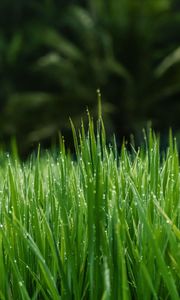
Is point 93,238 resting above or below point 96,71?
below

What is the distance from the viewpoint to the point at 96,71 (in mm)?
10578

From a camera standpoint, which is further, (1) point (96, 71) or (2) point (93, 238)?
(1) point (96, 71)

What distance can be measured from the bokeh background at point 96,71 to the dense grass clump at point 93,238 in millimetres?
8817

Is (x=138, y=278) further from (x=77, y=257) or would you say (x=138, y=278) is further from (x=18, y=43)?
(x=18, y=43)

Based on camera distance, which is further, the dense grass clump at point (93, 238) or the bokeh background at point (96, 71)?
the bokeh background at point (96, 71)

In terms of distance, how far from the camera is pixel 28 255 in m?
0.99

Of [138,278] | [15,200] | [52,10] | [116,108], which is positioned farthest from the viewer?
[52,10]

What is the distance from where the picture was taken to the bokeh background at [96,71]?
33.8 feet

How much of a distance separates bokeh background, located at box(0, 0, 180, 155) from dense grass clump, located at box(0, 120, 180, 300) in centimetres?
882

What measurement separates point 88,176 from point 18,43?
10.1 m

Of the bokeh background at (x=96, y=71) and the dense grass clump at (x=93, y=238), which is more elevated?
the bokeh background at (x=96, y=71)

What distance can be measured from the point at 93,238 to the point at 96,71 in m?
9.78

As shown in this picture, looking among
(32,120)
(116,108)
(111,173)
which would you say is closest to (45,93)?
(32,120)

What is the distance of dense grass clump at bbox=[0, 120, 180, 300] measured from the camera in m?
0.88
